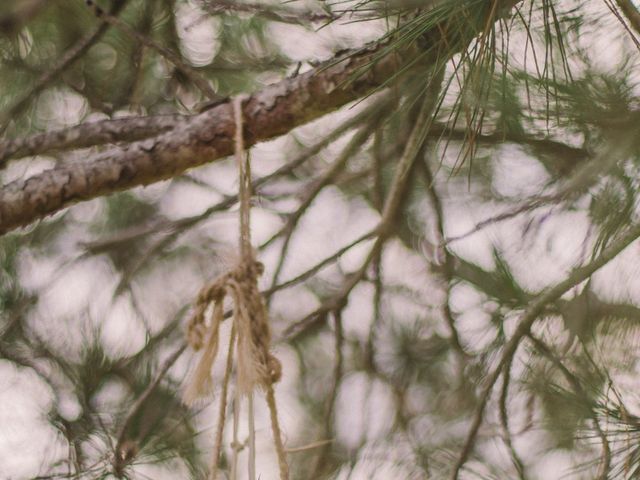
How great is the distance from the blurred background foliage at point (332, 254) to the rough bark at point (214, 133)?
29 cm

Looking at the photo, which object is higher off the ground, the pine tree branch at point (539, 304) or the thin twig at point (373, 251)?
the thin twig at point (373, 251)

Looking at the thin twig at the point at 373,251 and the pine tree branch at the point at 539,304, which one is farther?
the thin twig at the point at 373,251

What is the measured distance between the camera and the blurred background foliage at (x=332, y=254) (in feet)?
4.32

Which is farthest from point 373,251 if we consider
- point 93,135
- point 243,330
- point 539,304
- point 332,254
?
point 243,330

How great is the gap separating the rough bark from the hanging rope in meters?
0.13

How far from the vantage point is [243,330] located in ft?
2.44

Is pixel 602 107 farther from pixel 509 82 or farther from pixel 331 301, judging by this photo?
pixel 331 301

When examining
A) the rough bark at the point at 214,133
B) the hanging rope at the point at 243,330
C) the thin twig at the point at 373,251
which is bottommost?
the hanging rope at the point at 243,330

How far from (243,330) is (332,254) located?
0.81m

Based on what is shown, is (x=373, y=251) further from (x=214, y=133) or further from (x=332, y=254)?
(x=214, y=133)

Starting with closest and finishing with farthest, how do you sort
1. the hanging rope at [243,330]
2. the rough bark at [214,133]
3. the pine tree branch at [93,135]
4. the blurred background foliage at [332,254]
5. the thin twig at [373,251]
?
the hanging rope at [243,330] → the rough bark at [214,133] → the pine tree branch at [93,135] → the blurred background foliage at [332,254] → the thin twig at [373,251]

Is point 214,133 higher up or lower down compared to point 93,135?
lower down

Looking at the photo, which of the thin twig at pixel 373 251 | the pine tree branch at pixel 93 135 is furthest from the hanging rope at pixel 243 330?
the thin twig at pixel 373 251

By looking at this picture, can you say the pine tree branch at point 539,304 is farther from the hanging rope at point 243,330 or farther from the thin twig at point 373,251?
the hanging rope at point 243,330
